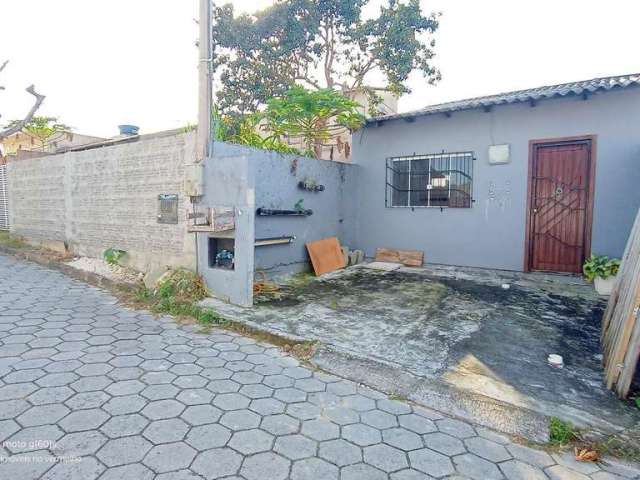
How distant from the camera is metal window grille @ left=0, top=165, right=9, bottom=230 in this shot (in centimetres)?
963

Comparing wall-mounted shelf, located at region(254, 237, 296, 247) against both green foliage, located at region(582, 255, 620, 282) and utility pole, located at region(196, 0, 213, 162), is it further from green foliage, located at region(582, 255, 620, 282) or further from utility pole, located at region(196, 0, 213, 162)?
green foliage, located at region(582, 255, 620, 282)

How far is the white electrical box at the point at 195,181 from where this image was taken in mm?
4531

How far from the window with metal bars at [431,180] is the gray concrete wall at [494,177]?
0.44 feet

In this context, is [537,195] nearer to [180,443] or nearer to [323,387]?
[323,387]

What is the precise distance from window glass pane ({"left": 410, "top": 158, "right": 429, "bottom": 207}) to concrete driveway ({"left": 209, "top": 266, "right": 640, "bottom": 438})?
79.5 inches

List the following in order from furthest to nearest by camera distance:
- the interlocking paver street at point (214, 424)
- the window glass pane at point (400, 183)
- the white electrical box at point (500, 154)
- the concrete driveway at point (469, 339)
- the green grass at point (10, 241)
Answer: the green grass at point (10, 241) < the window glass pane at point (400, 183) < the white electrical box at point (500, 154) < the concrete driveway at point (469, 339) < the interlocking paver street at point (214, 424)

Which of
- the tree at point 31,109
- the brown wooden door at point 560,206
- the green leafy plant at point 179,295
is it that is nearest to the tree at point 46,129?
the tree at point 31,109

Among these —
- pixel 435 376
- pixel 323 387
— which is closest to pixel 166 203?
pixel 323 387

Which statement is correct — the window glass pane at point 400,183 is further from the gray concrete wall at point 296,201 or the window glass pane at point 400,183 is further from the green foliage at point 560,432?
the green foliage at point 560,432

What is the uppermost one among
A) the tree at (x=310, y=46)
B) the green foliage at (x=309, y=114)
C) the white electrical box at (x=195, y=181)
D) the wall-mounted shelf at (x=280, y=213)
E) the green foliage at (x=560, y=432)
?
the tree at (x=310, y=46)

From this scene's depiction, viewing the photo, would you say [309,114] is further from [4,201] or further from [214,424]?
[4,201]

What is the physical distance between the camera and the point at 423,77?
35.7 feet

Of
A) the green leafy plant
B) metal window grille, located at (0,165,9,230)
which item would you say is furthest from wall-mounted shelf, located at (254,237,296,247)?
metal window grille, located at (0,165,9,230)

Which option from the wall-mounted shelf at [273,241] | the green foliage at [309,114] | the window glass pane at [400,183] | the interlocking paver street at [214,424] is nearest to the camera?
the interlocking paver street at [214,424]
